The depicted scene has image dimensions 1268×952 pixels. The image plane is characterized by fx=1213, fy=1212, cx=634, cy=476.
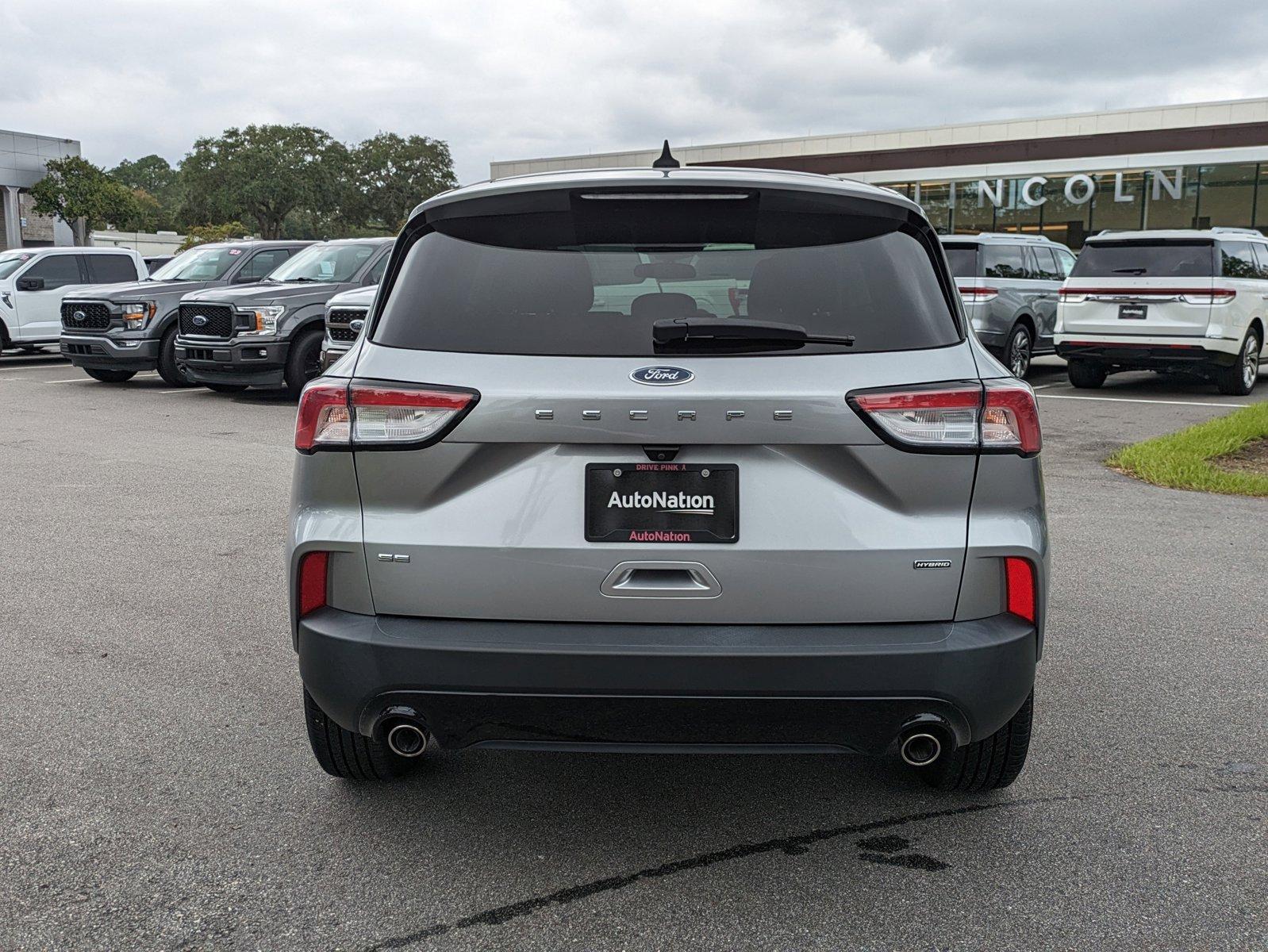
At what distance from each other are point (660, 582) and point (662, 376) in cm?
48

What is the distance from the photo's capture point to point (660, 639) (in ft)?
9.28

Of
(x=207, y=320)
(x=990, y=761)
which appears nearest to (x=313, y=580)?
(x=990, y=761)

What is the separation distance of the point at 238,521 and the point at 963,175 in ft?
139

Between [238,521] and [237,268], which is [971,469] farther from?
[237,268]

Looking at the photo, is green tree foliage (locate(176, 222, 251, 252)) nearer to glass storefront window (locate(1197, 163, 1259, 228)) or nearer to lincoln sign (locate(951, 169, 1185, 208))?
lincoln sign (locate(951, 169, 1185, 208))

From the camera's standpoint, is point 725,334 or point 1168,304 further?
point 1168,304

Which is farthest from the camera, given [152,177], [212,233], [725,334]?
[152,177]

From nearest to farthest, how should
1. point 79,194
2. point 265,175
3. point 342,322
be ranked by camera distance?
1. point 342,322
2. point 79,194
3. point 265,175

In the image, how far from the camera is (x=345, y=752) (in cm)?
354

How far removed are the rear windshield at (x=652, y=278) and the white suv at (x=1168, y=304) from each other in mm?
12735

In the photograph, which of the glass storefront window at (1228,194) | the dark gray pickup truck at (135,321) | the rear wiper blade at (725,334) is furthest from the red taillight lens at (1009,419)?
the glass storefront window at (1228,194)

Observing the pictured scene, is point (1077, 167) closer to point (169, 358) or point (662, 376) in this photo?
point (169, 358)

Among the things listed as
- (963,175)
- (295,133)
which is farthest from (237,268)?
(295,133)

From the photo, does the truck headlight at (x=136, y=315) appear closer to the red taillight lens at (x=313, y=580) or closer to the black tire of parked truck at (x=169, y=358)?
the black tire of parked truck at (x=169, y=358)
